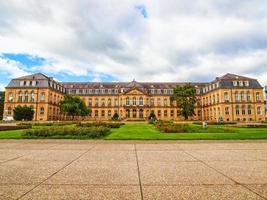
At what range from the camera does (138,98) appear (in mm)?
70938

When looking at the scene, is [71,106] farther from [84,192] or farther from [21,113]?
[84,192]

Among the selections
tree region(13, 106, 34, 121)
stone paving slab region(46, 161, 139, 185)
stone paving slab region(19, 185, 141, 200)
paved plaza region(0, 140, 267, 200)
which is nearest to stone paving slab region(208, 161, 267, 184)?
paved plaza region(0, 140, 267, 200)

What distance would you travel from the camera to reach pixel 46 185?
4801 millimetres

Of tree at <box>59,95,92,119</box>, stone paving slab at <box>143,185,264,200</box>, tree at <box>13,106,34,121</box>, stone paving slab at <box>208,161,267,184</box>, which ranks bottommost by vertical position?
stone paving slab at <box>208,161,267,184</box>

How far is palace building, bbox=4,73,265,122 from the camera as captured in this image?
6066cm

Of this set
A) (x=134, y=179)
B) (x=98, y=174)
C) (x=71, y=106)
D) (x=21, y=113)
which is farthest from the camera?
(x=71, y=106)

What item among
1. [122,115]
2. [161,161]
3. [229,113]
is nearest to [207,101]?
[229,113]

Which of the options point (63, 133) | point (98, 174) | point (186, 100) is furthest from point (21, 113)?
point (98, 174)

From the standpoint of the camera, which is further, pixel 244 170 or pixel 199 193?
pixel 244 170

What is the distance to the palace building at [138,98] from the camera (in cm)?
6066

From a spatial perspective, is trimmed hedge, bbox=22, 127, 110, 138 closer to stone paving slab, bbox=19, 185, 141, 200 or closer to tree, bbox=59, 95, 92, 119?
stone paving slab, bbox=19, 185, 141, 200

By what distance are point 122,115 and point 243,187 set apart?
64849 mm

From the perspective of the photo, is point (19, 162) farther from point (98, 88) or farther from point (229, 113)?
point (98, 88)

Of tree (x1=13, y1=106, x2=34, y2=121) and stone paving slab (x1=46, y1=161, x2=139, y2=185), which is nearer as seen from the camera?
stone paving slab (x1=46, y1=161, x2=139, y2=185)
